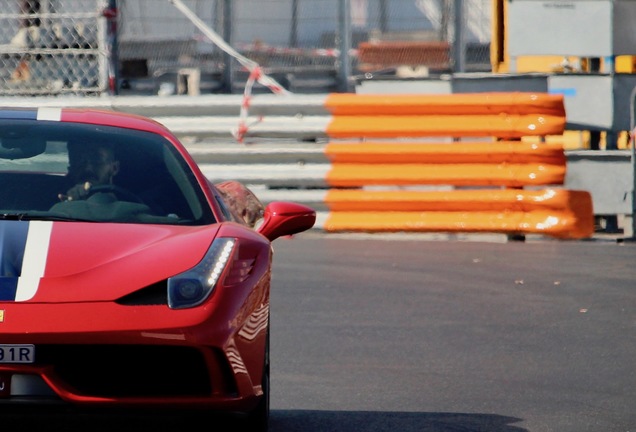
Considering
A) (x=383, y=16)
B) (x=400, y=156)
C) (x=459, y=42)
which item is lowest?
(x=400, y=156)

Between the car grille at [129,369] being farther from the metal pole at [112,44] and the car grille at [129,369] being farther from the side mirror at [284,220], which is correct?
the metal pole at [112,44]

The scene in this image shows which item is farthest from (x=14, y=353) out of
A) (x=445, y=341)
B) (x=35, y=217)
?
(x=445, y=341)

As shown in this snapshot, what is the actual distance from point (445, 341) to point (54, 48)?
7.57 m

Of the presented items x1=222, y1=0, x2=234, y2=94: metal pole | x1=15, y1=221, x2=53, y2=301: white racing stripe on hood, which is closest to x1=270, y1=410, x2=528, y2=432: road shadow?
x1=15, y1=221, x2=53, y2=301: white racing stripe on hood

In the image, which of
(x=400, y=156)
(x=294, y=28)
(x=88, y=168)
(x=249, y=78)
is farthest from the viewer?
(x=294, y=28)

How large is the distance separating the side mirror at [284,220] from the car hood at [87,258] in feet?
1.97

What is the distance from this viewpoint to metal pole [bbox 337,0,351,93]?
15.8 meters

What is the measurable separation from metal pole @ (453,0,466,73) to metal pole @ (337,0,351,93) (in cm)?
117

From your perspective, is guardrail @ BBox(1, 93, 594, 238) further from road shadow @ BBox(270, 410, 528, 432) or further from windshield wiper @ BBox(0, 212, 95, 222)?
windshield wiper @ BBox(0, 212, 95, 222)

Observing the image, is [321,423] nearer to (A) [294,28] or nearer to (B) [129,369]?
(B) [129,369]

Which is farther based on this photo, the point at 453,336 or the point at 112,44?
the point at 112,44

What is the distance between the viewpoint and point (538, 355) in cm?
828

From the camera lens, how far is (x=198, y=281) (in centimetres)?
520

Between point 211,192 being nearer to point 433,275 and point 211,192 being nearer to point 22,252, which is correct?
point 22,252
